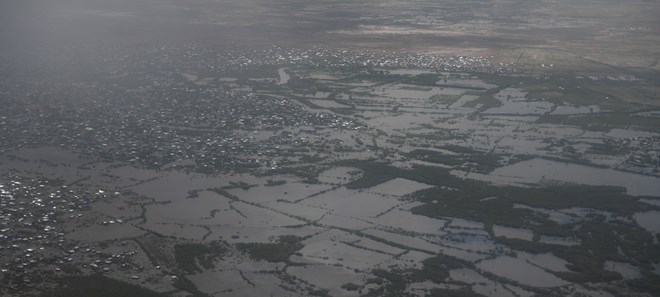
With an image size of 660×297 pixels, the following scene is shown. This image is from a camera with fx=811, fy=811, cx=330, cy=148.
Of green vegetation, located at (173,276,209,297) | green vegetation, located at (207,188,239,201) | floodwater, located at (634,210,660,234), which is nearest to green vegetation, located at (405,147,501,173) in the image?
floodwater, located at (634,210,660,234)

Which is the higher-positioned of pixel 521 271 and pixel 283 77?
pixel 283 77

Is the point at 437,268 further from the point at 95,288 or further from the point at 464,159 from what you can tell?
the point at 464,159

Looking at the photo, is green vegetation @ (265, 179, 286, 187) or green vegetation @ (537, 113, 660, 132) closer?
green vegetation @ (265, 179, 286, 187)

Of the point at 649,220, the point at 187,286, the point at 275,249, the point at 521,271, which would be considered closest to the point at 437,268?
the point at 521,271

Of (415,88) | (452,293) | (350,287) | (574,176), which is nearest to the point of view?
(452,293)

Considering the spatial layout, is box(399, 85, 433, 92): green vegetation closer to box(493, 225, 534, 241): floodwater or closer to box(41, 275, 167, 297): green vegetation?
box(493, 225, 534, 241): floodwater

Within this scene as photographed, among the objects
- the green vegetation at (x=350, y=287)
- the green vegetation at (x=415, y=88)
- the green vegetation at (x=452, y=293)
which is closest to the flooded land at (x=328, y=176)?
the green vegetation at (x=452, y=293)
